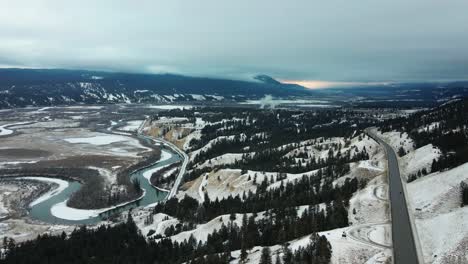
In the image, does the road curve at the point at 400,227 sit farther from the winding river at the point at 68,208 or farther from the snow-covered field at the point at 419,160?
the winding river at the point at 68,208

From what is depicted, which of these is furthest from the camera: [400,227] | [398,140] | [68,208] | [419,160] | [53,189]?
[398,140]

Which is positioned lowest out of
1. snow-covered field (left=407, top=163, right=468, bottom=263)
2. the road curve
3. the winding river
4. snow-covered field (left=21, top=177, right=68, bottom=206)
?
the winding river

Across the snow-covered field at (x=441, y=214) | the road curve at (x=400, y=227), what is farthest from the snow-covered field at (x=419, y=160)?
the snow-covered field at (x=441, y=214)

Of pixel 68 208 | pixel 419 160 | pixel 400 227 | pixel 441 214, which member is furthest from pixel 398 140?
pixel 68 208

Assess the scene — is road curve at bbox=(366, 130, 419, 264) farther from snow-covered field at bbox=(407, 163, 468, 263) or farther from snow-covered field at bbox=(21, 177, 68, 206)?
snow-covered field at bbox=(21, 177, 68, 206)

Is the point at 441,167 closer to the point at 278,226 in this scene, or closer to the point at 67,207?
the point at 278,226

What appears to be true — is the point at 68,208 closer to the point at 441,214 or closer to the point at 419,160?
the point at 441,214

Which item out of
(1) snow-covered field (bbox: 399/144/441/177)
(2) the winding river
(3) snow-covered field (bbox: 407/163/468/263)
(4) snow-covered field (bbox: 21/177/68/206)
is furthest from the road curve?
(4) snow-covered field (bbox: 21/177/68/206)

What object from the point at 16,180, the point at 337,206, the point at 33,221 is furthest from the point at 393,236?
the point at 16,180

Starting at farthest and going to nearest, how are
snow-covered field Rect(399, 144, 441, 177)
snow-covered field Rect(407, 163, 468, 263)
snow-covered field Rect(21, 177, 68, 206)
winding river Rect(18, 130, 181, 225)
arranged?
1. snow-covered field Rect(21, 177, 68, 206)
2. snow-covered field Rect(399, 144, 441, 177)
3. winding river Rect(18, 130, 181, 225)
4. snow-covered field Rect(407, 163, 468, 263)
